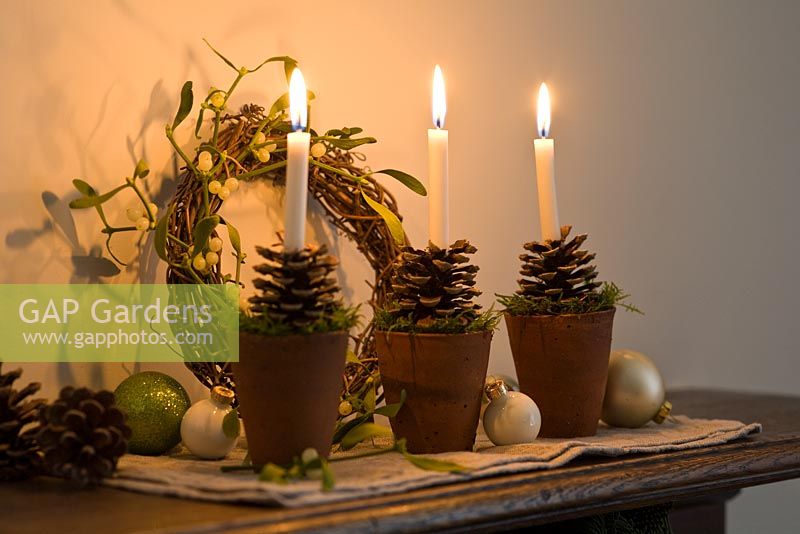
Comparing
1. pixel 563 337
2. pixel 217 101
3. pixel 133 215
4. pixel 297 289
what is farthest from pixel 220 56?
pixel 563 337

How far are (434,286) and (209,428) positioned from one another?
8.1 inches

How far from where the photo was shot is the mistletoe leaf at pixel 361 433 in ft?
2.41

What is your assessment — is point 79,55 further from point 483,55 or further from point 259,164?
point 483,55

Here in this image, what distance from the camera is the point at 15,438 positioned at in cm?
69

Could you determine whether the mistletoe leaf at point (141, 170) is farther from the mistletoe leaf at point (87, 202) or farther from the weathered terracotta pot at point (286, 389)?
the weathered terracotta pot at point (286, 389)

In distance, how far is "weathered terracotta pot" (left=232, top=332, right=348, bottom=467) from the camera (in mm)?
651

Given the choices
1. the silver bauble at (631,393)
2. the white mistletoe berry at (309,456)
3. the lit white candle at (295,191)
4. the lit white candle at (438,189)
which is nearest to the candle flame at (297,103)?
the lit white candle at (295,191)

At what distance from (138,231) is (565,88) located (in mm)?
581

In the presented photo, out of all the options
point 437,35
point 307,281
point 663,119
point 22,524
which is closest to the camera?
point 22,524

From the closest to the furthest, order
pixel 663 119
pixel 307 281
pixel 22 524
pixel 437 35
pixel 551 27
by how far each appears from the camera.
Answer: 1. pixel 22 524
2. pixel 307 281
3. pixel 437 35
4. pixel 551 27
5. pixel 663 119

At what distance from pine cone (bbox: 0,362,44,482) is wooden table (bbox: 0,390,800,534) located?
1 centimetres

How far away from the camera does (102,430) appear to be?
65 centimetres

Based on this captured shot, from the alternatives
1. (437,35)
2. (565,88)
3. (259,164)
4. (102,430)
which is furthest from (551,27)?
(102,430)

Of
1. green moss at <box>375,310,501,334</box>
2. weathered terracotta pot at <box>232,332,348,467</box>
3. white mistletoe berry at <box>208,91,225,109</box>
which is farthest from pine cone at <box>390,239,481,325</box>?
white mistletoe berry at <box>208,91,225,109</box>
